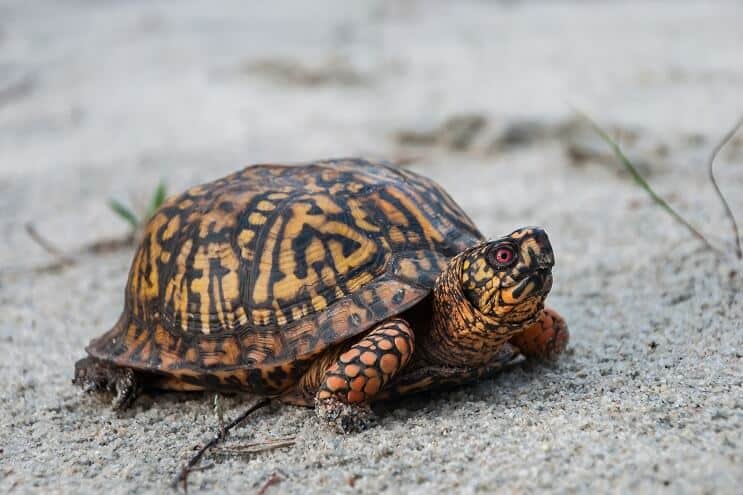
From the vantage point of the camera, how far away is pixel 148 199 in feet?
17.7

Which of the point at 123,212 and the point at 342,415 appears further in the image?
the point at 123,212

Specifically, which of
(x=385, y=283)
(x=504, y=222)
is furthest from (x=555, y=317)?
(x=504, y=222)

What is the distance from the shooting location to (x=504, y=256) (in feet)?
7.76

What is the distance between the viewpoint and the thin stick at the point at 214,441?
86.4 inches

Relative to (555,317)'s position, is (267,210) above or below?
above

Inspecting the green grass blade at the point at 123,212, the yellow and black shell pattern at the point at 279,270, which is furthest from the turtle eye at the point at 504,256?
the green grass blade at the point at 123,212

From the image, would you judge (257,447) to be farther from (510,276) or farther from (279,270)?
(510,276)

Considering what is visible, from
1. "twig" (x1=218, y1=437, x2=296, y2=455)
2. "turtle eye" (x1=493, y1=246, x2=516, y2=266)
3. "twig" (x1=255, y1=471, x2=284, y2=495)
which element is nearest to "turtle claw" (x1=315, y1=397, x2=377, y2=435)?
"twig" (x1=218, y1=437, x2=296, y2=455)

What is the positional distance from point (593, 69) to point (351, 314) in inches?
232

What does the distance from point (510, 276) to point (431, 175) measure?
3.25m

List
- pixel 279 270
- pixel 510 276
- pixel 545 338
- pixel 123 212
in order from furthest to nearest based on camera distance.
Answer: pixel 123 212, pixel 545 338, pixel 279 270, pixel 510 276

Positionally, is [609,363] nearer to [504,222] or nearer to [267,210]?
[267,210]

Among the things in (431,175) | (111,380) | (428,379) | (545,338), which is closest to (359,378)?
(428,379)

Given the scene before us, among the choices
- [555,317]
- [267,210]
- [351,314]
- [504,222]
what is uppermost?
[267,210]
